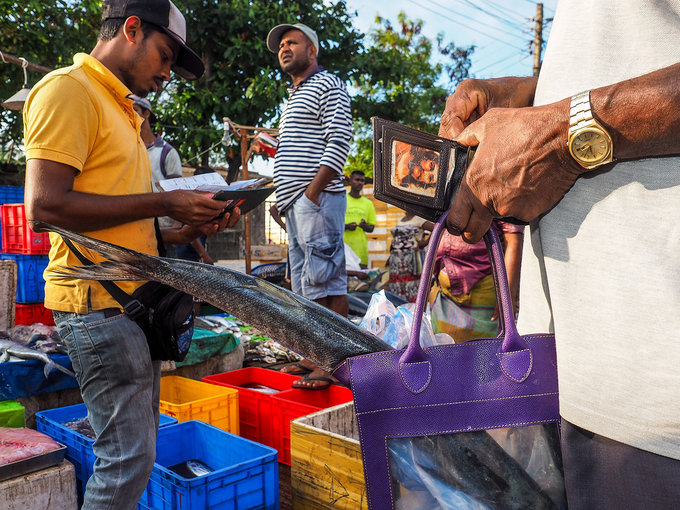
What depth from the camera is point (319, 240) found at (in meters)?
3.86

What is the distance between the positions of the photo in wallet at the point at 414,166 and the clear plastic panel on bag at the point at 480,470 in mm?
406

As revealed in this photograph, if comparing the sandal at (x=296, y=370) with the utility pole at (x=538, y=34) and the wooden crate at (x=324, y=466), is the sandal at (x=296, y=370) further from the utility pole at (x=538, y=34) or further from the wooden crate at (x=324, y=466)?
the utility pole at (x=538, y=34)

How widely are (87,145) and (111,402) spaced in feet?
2.77

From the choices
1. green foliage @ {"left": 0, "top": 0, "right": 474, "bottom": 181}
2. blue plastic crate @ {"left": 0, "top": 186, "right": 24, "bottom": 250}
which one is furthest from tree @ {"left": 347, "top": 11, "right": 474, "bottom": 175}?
blue plastic crate @ {"left": 0, "top": 186, "right": 24, "bottom": 250}

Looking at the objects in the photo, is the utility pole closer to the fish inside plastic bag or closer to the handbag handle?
the fish inside plastic bag

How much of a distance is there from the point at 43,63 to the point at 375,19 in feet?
58.3

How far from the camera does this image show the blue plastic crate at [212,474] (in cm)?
210

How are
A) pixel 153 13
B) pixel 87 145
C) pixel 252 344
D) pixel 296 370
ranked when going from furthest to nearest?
pixel 252 344
pixel 296 370
pixel 153 13
pixel 87 145

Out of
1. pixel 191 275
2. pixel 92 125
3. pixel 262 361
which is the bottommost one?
pixel 262 361

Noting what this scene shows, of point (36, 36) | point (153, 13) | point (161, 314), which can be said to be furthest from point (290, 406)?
point (36, 36)

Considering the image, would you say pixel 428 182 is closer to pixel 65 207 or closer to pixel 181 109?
pixel 65 207

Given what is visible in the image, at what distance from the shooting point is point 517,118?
0.82 meters

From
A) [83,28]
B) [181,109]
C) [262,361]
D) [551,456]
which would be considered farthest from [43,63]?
[551,456]

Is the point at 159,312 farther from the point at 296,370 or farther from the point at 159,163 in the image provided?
the point at 159,163
